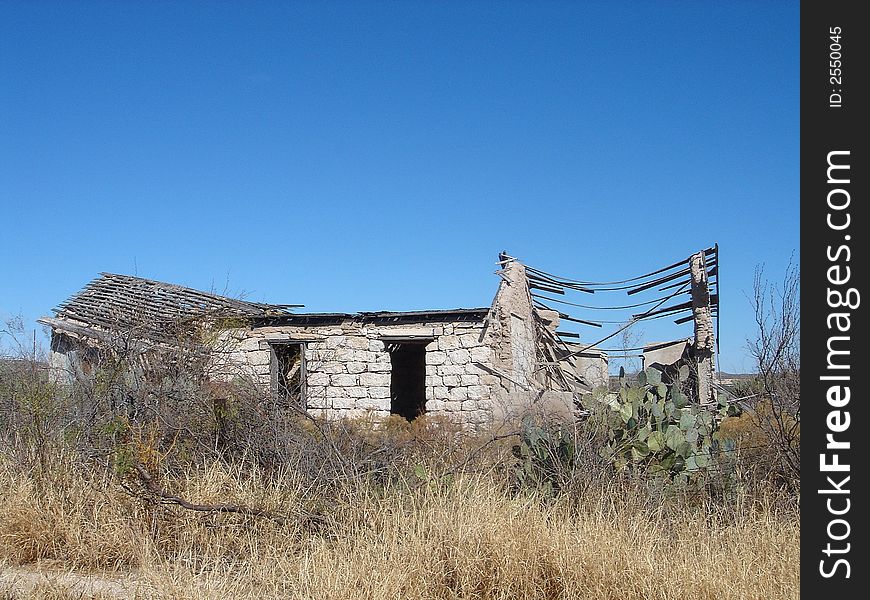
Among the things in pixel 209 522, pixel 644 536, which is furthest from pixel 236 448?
pixel 644 536

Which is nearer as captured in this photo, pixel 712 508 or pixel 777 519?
pixel 777 519

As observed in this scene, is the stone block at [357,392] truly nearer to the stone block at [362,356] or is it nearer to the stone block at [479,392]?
the stone block at [362,356]

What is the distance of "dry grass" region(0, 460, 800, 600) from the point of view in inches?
185

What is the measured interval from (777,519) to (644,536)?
4.97ft

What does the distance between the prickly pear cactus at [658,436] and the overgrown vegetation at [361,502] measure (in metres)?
0.02

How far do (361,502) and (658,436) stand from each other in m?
2.87

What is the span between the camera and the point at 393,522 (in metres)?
5.53

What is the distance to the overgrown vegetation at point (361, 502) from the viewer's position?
15.8ft

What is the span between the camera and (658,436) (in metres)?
7.23

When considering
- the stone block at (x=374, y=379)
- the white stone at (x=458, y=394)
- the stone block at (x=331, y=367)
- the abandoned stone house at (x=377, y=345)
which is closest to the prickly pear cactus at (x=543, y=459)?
the abandoned stone house at (x=377, y=345)

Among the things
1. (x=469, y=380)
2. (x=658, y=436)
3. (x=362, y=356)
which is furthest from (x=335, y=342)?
(x=658, y=436)

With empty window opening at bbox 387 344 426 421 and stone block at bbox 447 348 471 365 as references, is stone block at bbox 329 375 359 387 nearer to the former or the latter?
stone block at bbox 447 348 471 365

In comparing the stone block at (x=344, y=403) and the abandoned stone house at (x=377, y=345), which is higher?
the abandoned stone house at (x=377, y=345)
